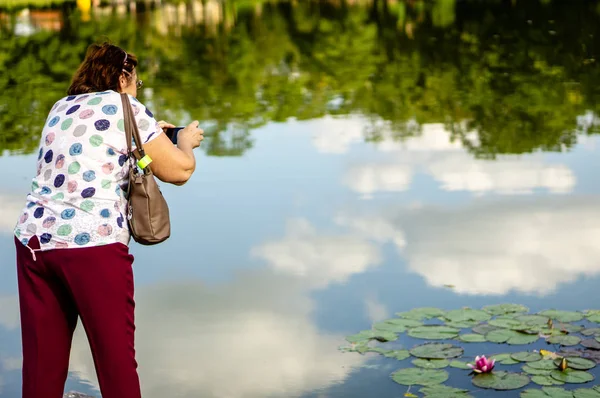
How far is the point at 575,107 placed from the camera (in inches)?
495

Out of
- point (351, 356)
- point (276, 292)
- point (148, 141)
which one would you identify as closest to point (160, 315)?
point (276, 292)

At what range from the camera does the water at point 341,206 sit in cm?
559

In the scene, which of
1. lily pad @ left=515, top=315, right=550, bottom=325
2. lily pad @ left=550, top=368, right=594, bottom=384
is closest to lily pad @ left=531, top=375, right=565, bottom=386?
lily pad @ left=550, top=368, right=594, bottom=384

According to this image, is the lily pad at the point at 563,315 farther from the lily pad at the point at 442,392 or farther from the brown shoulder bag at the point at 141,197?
the brown shoulder bag at the point at 141,197

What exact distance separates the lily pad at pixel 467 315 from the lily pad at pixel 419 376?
0.68 metres

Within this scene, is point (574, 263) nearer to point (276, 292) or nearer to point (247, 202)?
point (276, 292)

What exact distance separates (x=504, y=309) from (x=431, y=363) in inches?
33.3

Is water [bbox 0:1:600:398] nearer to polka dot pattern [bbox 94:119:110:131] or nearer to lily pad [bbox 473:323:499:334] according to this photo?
lily pad [bbox 473:323:499:334]

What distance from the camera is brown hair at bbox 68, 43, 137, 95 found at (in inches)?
134

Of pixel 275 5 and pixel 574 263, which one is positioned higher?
pixel 275 5

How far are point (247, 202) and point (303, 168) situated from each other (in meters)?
1.40

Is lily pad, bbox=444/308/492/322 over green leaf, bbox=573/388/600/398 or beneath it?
over

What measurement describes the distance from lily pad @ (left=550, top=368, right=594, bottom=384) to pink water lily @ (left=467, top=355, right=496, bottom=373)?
0.85 feet

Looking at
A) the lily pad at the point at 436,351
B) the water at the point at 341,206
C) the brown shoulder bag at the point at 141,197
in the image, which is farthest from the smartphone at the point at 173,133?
the lily pad at the point at 436,351
